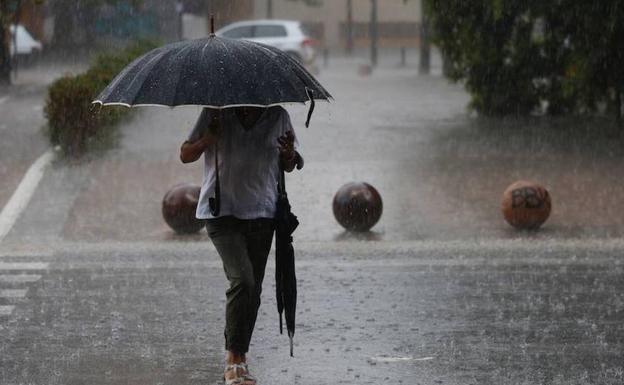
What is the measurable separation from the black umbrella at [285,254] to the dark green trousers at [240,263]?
0.08 metres

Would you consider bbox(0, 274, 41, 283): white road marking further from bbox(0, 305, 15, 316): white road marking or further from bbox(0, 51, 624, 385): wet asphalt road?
bbox(0, 305, 15, 316): white road marking

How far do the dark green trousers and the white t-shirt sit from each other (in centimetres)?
7

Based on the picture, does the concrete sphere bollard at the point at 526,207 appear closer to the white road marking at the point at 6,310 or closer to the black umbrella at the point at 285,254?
the white road marking at the point at 6,310

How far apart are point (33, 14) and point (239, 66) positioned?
5044cm

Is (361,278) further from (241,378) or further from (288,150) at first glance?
(288,150)

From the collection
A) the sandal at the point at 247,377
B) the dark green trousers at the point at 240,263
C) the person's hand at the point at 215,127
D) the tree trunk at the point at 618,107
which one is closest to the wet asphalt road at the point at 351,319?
the sandal at the point at 247,377

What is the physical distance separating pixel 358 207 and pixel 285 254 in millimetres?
6542

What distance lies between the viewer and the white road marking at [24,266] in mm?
11992

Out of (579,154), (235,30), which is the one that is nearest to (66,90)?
(579,154)

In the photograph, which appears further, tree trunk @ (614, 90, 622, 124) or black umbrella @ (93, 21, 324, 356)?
tree trunk @ (614, 90, 622, 124)

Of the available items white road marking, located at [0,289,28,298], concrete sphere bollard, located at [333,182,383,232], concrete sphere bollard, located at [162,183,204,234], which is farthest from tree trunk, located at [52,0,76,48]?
white road marking, located at [0,289,28,298]

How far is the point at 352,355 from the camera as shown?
8.34 m

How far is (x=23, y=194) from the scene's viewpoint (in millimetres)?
16547

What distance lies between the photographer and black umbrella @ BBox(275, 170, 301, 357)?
7379mm
